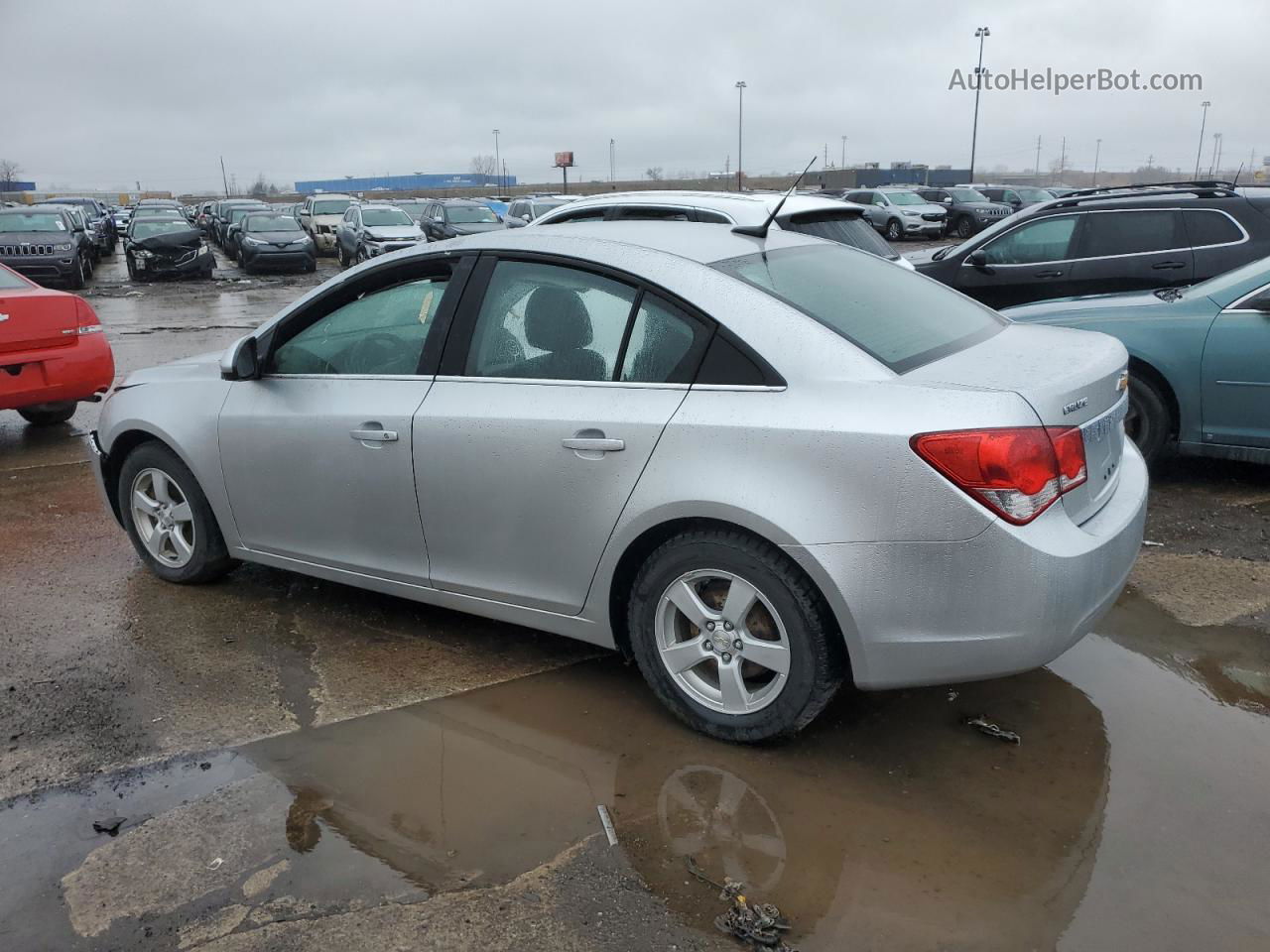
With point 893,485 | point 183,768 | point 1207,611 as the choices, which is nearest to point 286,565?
point 183,768

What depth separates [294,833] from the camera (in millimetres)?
3039

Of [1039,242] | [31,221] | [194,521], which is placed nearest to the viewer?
[194,521]

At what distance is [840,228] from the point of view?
25.2ft

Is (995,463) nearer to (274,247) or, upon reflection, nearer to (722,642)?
(722,642)

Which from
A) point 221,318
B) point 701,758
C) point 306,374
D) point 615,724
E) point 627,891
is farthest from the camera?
point 221,318

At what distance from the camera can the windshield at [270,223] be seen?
2502 centimetres

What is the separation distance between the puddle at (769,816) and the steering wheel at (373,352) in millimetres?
1328

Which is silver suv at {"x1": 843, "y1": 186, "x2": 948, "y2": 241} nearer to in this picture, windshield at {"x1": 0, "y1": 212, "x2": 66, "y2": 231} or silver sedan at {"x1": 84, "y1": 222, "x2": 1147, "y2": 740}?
windshield at {"x1": 0, "y1": 212, "x2": 66, "y2": 231}

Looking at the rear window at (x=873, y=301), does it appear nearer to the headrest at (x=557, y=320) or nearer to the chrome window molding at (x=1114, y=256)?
the headrest at (x=557, y=320)

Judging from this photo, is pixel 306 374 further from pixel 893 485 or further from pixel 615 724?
pixel 893 485

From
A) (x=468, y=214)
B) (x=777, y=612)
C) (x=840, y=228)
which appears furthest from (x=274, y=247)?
(x=777, y=612)

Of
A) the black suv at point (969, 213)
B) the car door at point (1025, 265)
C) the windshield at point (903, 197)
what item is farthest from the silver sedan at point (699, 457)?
the windshield at point (903, 197)

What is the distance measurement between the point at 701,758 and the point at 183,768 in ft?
5.50

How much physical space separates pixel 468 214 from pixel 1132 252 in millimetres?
18261
